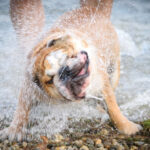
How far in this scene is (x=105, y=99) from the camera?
4016mm

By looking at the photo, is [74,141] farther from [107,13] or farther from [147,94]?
[107,13]

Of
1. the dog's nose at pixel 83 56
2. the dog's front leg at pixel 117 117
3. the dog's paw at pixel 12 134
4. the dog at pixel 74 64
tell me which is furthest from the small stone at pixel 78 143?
the dog's nose at pixel 83 56

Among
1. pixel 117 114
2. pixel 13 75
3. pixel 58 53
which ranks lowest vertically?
pixel 117 114

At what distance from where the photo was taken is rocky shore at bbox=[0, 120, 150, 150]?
133 inches

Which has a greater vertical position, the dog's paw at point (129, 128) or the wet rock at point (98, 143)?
the dog's paw at point (129, 128)

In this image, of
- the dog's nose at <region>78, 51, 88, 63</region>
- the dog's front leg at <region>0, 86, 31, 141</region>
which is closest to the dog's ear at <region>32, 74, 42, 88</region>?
the dog's front leg at <region>0, 86, 31, 141</region>

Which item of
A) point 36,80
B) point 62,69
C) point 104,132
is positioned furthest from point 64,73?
point 104,132

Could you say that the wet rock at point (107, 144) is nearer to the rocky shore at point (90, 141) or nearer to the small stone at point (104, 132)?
the rocky shore at point (90, 141)

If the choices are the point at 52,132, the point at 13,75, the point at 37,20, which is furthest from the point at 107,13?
the point at 52,132

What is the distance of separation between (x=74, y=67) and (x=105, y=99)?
1.18 m

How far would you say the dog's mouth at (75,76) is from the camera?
10.0 feet

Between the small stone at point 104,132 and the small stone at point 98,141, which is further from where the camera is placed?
the small stone at point 104,132

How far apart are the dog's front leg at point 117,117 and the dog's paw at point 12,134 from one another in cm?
146

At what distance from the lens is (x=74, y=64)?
10.2 feet
